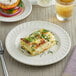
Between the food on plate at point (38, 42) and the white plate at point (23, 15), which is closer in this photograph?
the food on plate at point (38, 42)

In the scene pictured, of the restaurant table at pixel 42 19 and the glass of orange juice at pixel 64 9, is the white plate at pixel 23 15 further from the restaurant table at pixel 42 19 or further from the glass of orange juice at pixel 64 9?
the glass of orange juice at pixel 64 9

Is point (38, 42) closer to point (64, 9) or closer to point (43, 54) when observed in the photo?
point (43, 54)

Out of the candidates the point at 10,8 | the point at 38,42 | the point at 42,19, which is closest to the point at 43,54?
the point at 38,42

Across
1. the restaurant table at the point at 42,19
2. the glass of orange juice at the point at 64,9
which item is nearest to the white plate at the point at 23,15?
the restaurant table at the point at 42,19

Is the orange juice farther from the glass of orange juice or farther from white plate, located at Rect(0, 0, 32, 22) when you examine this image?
white plate, located at Rect(0, 0, 32, 22)

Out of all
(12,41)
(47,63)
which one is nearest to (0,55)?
(12,41)

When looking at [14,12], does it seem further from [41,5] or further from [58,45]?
[58,45]
